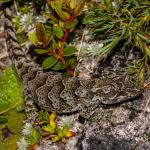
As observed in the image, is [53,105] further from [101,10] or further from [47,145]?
[101,10]

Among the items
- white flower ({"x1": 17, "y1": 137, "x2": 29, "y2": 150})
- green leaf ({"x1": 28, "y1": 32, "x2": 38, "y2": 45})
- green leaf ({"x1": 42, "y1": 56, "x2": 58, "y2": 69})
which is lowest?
white flower ({"x1": 17, "y1": 137, "x2": 29, "y2": 150})

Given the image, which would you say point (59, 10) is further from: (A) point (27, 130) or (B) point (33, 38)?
(A) point (27, 130)

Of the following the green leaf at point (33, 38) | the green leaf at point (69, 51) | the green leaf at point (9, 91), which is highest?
the green leaf at point (33, 38)

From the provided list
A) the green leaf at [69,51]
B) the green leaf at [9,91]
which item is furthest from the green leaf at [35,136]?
the green leaf at [69,51]

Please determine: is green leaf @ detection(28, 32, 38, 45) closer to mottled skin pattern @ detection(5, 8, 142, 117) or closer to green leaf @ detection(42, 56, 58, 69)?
green leaf @ detection(42, 56, 58, 69)

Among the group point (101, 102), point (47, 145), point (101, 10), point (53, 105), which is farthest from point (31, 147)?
point (101, 10)

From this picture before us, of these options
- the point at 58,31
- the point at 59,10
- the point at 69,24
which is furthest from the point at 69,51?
the point at 59,10

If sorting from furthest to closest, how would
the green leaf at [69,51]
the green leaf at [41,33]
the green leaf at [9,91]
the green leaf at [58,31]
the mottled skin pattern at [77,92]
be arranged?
the green leaf at [9,91] → the green leaf at [69,51] → the green leaf at [58,31] → the mottled skin pattern at [77,92] → the green leaf at [41,33]

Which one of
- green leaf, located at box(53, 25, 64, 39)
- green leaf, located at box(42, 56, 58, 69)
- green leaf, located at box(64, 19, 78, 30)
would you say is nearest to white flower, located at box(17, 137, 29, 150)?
green leaf, located at box(42, 56, 58, 69)

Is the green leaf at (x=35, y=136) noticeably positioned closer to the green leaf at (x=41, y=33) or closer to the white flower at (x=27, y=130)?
the white flower at (x=27, y=130)

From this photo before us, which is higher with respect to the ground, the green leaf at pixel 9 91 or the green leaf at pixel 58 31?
the green leaf at pixel 58 31

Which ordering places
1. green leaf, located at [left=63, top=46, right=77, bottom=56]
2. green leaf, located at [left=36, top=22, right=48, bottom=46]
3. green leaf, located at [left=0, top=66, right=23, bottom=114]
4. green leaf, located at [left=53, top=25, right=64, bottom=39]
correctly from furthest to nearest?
green leaf, located at [left=0, top=66, right=23, bottom=114] < green leaf, located at [left=63, top=46, right=77, bottom=56] < green leaf, located at [left=53, top=25, right=64, bottom=39] < green leaf, located at [left=36, top=22, right=48, bottom=46]
